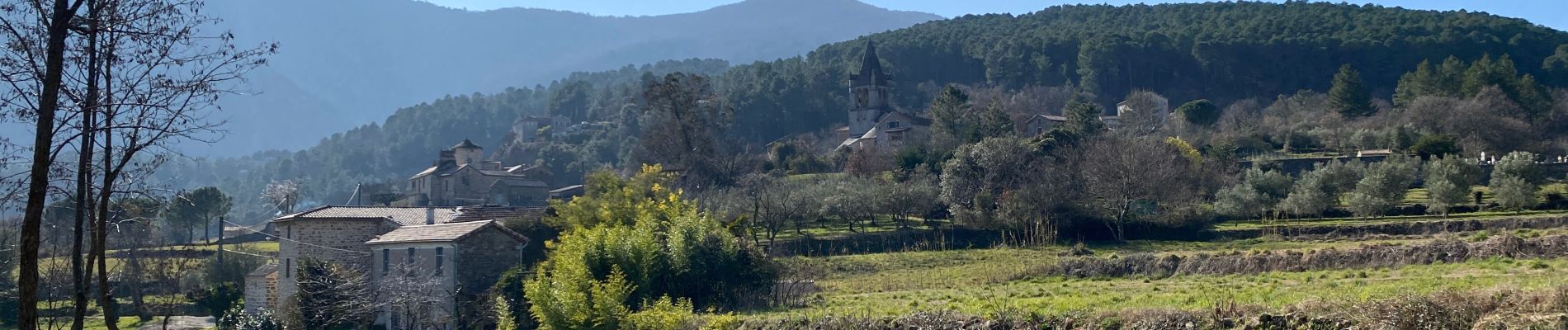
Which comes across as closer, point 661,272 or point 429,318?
point 661,272

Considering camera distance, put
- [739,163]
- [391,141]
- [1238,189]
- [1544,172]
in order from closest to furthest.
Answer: [1238,189]
[1544,172]
[739,163]
[391,141]

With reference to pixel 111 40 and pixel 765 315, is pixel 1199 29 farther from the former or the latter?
pixel 111 40

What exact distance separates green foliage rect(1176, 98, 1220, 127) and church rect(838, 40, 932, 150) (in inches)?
588

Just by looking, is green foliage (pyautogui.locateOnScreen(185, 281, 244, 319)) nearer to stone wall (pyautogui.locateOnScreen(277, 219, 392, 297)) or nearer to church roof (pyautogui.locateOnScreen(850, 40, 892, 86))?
stone wall (pyautogui.locateOnScreen(277, 219, 392, 297))

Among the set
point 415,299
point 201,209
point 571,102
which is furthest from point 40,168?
point 571,102

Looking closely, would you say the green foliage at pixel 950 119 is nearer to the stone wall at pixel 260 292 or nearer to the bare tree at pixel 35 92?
the stone wall at pixel 260 292

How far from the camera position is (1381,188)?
43.4 m

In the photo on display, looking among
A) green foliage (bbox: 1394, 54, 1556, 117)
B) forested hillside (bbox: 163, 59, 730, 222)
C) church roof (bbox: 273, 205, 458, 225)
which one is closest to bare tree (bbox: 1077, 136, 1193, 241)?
green foliage (bbox: 1394, 54, 1556, 117)

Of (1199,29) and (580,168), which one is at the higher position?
(1199,29)

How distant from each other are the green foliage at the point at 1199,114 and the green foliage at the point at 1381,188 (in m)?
24.6

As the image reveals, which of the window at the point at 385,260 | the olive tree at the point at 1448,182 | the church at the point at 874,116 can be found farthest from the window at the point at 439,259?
the church at the point at 874,116

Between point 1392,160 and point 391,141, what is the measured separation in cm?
Answer: 14710

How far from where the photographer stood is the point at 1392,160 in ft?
161

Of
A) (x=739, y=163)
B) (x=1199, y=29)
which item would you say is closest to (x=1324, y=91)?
(x=1199, y=29)
